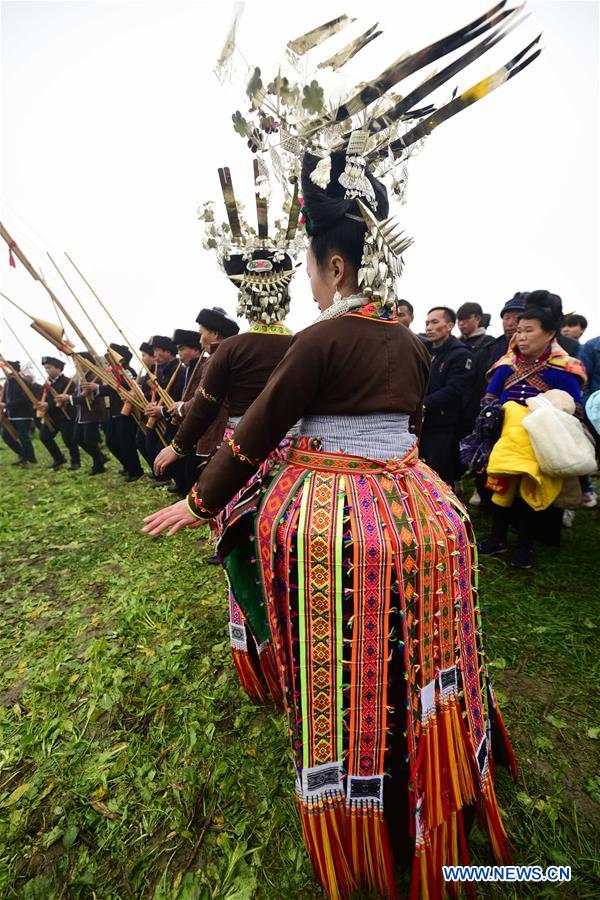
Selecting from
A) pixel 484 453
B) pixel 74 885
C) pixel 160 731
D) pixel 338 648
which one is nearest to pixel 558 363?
pixel 484 453

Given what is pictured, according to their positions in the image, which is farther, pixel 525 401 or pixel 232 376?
pixel 525 401

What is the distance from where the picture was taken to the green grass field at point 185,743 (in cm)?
167

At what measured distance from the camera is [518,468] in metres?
3.31

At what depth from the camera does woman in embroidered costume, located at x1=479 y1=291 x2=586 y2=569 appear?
328 centimetres

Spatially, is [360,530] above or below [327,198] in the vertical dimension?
below

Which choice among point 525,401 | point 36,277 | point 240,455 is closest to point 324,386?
point 240,455

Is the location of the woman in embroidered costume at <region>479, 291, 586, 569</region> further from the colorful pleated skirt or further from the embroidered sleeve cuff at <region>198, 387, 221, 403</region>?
the embroidered sleeve cuff at <region>198, 387, 221, 403</region>

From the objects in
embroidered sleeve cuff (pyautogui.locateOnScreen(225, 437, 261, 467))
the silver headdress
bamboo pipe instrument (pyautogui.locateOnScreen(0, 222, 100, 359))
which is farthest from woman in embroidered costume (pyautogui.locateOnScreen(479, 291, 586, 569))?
bamboo pipe instrument (pyautogui.locateOnScreen(0, 222, 100, 359))

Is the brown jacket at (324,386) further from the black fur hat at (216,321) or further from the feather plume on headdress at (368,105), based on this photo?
the black fur hat at (216,321)

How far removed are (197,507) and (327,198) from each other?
1.19m

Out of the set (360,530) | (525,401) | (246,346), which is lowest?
(525,401)

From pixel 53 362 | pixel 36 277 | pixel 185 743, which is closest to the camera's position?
pixel 185 743

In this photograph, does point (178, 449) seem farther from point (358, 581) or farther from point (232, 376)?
point (358, 581)

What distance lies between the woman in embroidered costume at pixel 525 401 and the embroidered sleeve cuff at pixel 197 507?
2804 mm
